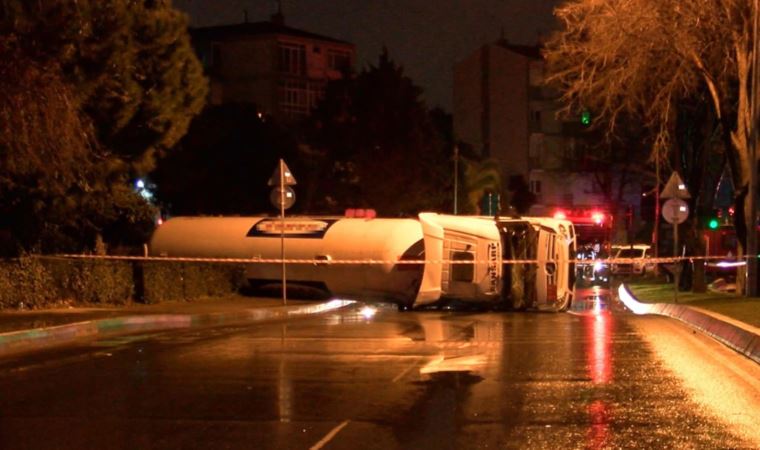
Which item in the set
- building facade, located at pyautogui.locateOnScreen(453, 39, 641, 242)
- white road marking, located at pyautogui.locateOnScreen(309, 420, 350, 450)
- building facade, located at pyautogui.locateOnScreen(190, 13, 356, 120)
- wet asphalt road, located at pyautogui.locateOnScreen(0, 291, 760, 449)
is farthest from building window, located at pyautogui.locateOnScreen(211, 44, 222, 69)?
white road marking, located at pyautogui.locateOnScreen(309, 420, 350, 450)

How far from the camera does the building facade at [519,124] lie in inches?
3221

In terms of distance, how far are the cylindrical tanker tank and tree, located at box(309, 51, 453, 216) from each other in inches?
715

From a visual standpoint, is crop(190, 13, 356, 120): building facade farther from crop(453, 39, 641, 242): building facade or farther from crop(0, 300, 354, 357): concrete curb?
crop(0, 300, 354, 357): concrete curb

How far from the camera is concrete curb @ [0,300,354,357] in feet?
52.4

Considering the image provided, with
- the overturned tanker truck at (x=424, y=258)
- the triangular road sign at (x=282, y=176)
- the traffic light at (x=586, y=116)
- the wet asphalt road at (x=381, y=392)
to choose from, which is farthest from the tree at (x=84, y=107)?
the traffic light at (x=586, y=116)

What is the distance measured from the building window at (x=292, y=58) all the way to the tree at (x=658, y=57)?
146 ft

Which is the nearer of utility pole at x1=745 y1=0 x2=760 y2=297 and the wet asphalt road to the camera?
the wet asphalt road

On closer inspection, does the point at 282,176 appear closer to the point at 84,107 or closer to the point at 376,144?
the point at 84,107

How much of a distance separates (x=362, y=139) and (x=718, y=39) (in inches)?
1011

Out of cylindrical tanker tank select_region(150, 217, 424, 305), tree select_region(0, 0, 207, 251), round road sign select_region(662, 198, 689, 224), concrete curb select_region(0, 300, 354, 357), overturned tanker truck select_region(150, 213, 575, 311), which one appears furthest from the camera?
cylindrical tanker tank select_region(150, 217, 424, 305)

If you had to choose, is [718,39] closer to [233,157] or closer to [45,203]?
[45,203]

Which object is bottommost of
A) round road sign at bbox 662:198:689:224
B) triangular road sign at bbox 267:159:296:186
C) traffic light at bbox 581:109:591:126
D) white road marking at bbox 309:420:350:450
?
white road marking at bbox 309:420:350:450

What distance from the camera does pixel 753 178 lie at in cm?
2355

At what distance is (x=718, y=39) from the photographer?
24.0 m
